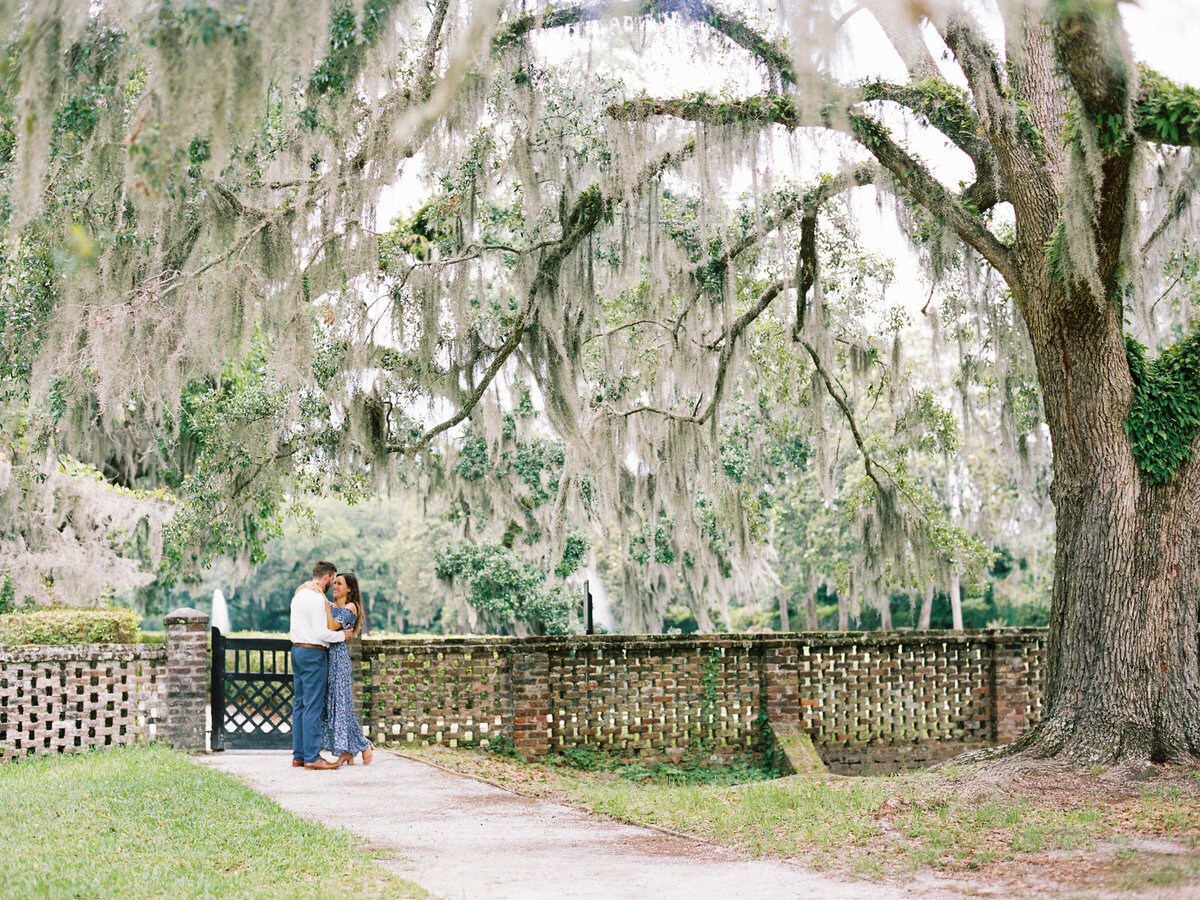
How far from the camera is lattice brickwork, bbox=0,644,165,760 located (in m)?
8.74

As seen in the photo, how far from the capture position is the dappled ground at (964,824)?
172 inches

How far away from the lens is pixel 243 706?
30.5 feet

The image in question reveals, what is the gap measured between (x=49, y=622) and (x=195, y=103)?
254 inches

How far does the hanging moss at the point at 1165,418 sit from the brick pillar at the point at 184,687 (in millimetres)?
7235

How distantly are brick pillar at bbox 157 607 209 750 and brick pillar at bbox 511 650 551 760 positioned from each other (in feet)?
8.38

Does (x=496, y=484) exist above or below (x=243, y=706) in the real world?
above

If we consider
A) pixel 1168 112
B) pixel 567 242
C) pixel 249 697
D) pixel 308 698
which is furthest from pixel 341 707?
pixel 1168 112

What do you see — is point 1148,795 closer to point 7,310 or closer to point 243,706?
point 243,706

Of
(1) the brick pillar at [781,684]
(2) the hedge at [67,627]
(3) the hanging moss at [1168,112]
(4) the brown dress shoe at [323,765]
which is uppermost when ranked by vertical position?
(3) the hanging moss at [1168,112]

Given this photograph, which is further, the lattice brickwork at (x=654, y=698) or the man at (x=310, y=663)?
the lattice brickwork at (x=654, y=698)

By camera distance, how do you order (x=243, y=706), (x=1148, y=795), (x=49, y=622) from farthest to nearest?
(x=49, y=622), (x=243, y=706), (x=1148, y=795)

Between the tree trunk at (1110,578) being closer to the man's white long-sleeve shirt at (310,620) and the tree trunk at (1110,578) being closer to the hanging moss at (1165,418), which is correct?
the hanging moss at (1165,418)

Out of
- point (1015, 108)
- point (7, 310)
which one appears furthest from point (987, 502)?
point (7, 310)

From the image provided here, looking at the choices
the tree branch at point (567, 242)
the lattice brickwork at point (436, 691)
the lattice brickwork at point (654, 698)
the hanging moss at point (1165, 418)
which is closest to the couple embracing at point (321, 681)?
the lattice brickwork at point (436, 691)
